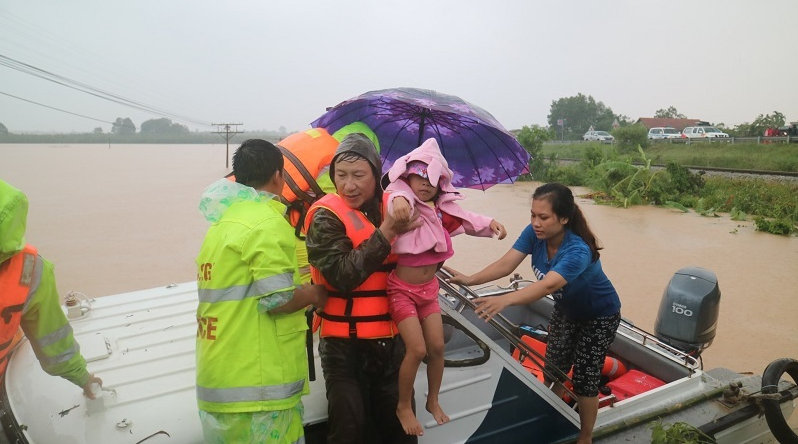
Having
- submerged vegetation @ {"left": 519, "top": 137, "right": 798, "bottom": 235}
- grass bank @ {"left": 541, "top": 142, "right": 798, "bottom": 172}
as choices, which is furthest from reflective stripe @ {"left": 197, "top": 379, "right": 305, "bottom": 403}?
grass bank @ {"left": 541, "top": 142, "right": 798, "bottom": 172}

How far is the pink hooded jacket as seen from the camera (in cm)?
202

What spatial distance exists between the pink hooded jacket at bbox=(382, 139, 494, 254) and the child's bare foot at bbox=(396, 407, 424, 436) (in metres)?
0.64

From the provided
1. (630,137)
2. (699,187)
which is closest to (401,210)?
(699,187)

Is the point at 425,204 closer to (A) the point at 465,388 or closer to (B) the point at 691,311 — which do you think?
(A) the point at 465,388

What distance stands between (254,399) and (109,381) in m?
1.01

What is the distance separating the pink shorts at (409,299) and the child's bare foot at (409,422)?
0.35 m

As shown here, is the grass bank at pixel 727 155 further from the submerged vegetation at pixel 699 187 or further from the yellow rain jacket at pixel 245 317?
the yellow rain jacket at pixel 245 317

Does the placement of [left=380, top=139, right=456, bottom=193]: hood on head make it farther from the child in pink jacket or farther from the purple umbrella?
the purple umbrella

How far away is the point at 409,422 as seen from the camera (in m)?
1.94

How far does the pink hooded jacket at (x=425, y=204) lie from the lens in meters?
2.02

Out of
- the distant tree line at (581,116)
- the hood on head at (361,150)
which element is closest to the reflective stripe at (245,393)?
the hood on head at (361,150)

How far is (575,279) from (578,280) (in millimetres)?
33

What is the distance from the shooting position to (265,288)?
5.31 feet

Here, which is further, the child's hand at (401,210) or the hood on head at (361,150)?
the hood on head at (361,150)
